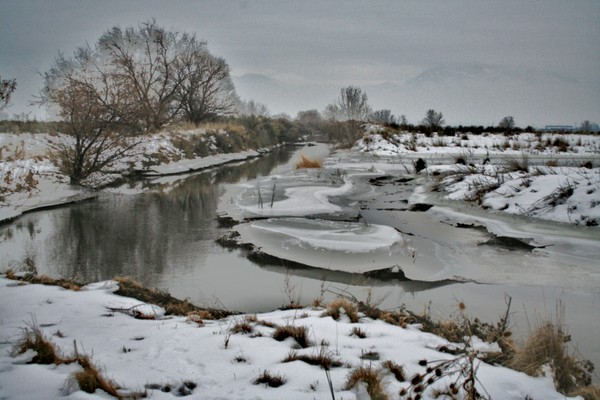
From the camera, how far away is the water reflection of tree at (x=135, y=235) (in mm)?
5703

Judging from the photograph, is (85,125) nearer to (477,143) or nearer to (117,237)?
(117,237)

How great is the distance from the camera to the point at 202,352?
3.02 meters

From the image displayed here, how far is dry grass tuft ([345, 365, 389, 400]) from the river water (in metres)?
1.82

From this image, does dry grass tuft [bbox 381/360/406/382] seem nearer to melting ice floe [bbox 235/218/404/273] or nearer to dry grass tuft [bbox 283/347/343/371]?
dry grass tuft [bbox 283/347/343/371]

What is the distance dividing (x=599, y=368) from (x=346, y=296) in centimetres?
226

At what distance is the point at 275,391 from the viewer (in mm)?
2488

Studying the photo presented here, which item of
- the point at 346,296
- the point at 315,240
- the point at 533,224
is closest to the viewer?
the point at 346,296

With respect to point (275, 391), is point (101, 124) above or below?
above

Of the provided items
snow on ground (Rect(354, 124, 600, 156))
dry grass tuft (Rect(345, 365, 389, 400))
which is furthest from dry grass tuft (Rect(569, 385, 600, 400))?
snow on ground (Rect(354, 124, 600, 156))

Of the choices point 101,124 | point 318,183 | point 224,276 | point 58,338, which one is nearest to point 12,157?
point 101,124

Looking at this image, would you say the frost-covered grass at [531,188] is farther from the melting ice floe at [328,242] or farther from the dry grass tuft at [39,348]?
the dry grass tuft at [39,348]

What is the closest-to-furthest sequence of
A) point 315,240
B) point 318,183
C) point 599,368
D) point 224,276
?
1. point 599,368
2. point 224,276
3. point 315,240
4. point 318,183

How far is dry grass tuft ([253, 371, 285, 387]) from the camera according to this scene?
257 centimetres

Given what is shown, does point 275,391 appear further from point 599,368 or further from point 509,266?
point 509,266
